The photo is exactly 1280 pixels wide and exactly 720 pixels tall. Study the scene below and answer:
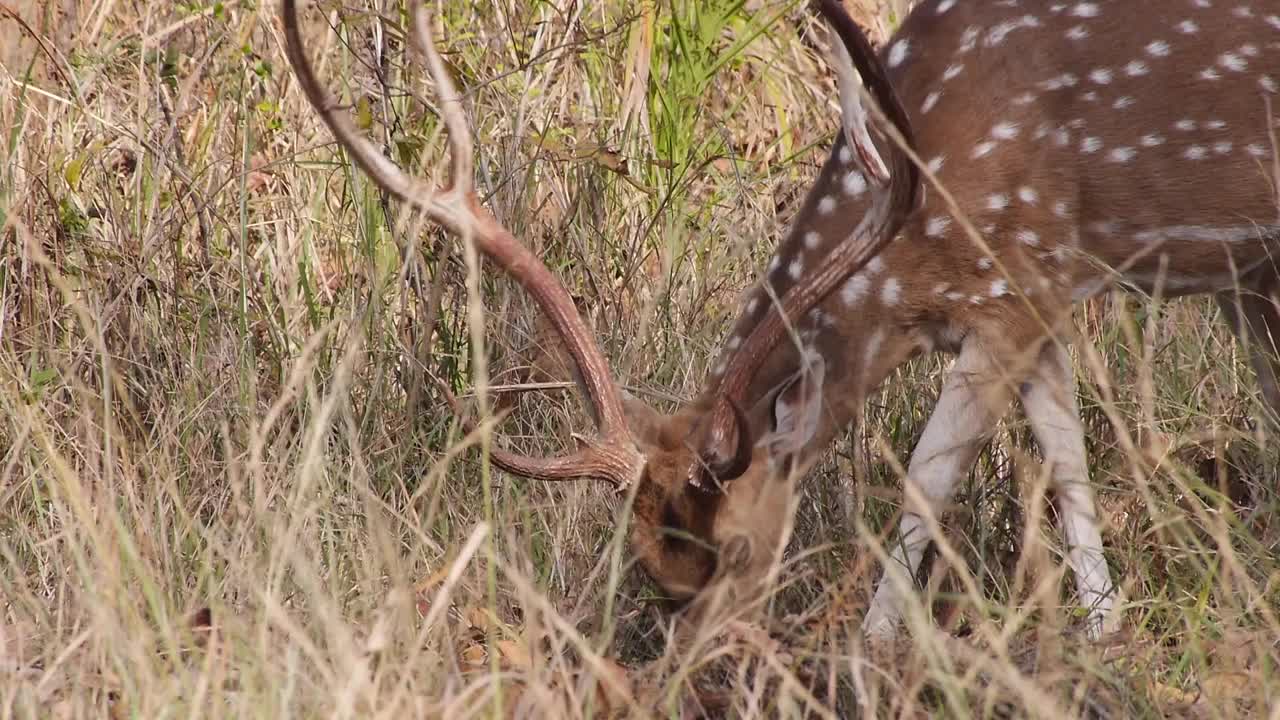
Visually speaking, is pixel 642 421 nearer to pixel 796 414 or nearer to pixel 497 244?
pixel 796 414

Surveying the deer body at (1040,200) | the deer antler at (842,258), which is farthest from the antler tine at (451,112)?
the deer body at (1040,200)

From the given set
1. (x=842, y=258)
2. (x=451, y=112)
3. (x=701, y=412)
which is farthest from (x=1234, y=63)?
(x=451, y=112)

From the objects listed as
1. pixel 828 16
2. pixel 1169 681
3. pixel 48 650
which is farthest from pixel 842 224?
pixel 48 650

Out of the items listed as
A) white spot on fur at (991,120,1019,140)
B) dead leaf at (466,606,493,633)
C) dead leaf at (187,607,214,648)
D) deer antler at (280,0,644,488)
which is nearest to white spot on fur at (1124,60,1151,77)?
white spot on fur at (991,120,1019,140)

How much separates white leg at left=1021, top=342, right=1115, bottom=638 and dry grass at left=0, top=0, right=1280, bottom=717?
10cm

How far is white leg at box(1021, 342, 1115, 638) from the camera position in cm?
375

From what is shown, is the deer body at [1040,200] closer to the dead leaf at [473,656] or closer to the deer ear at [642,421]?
the deer ear at [642,421]

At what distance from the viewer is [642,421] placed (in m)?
3.56

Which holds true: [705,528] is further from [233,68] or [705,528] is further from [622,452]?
[233,68]

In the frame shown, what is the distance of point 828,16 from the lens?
2871mm

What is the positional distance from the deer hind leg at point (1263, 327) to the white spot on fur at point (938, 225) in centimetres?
87

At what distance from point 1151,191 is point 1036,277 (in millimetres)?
381

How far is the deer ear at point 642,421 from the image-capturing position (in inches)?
139

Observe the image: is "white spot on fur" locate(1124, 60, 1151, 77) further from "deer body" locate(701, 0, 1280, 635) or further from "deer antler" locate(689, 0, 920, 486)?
"deer antler" locate(689, 0, 920, 486)
